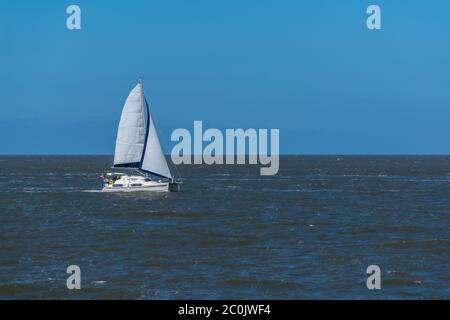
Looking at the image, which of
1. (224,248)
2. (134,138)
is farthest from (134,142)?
(224,248)

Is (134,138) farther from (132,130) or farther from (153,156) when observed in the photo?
(153,156)

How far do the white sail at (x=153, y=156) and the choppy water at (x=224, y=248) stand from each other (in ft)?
30.2

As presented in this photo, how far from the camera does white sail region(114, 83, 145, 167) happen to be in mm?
85375

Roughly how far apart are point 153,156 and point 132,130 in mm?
3874

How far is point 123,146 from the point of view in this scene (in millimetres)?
85812

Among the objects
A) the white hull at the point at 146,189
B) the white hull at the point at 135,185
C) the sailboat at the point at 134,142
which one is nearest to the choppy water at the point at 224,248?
the white hull at the point at 146,189

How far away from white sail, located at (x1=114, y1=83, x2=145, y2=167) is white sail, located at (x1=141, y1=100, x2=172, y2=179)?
0.85 metres

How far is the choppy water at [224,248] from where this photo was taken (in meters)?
31.9

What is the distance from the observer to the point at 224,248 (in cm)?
4328

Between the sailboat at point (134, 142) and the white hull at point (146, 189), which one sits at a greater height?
the sailboat at point (134, 142)

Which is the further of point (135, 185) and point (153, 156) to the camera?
point (153, 156)

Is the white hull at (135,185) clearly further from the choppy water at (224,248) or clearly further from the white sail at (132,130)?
the choppy water at (224,248)
